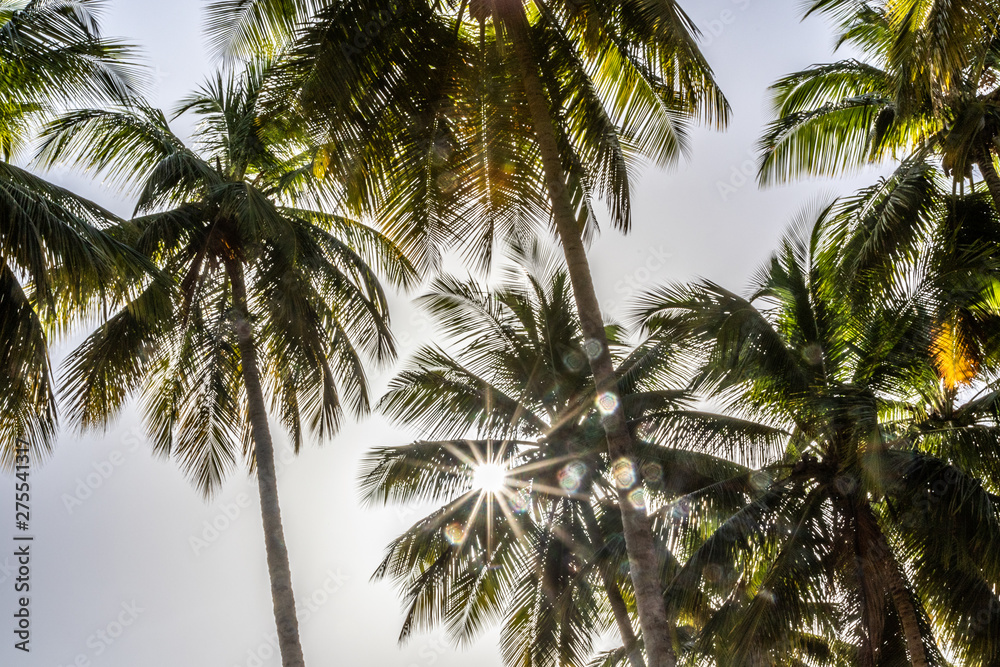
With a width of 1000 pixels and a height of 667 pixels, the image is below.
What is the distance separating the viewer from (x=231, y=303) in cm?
1309

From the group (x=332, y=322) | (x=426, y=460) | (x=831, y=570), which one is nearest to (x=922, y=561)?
(x=831, y=570)

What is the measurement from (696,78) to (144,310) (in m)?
6.72

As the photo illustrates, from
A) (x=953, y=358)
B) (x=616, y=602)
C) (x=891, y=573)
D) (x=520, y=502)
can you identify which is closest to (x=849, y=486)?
(x=891, y=573)

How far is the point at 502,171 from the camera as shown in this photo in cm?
1027

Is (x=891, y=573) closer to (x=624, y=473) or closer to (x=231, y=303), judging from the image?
(x=624, y=473)

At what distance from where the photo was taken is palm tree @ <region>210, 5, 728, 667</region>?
366 inches

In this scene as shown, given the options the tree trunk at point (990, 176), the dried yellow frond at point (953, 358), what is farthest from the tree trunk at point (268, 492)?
the tree trunk at point (990, 176)

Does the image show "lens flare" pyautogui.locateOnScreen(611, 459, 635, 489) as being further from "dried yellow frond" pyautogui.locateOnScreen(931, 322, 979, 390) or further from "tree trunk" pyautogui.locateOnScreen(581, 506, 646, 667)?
"dried yellow frond" pyautogui.locateOnScreen(931, 322, 979, 390)

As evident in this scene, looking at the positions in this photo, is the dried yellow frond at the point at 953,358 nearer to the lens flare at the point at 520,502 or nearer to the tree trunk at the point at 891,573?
the tree trunk at the point at 891,573

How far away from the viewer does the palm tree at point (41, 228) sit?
7230 mm

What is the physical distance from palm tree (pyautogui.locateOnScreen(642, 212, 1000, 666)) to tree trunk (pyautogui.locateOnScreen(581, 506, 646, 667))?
70.6 inches

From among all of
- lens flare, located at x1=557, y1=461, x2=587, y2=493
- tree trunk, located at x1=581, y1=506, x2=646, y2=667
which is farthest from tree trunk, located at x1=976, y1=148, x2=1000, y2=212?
tree trunk, located at x1=581, y1=506, x2=646, y2=667

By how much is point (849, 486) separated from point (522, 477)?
508 cm

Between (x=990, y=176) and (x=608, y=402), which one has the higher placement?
(x=990, y=176)
